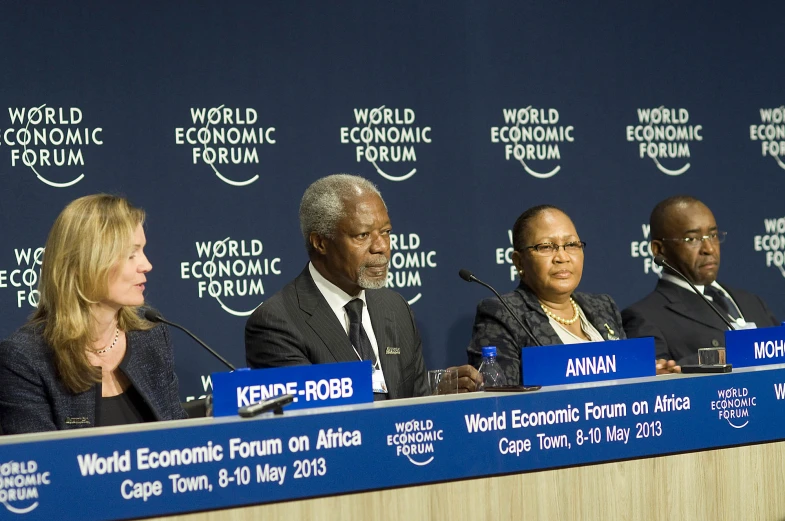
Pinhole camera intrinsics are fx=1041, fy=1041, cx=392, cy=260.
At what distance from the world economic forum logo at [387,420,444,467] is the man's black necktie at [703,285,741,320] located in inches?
101

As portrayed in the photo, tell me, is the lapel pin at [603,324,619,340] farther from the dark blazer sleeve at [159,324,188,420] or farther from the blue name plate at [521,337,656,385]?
the dark blazer sleeve at [159,324,188,420]

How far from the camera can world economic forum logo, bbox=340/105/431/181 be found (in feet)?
14.4

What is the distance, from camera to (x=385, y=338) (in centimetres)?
351

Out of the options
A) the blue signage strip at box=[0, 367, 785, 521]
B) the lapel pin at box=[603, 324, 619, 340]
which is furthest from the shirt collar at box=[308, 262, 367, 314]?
the blue signage strip at box=[0, 367, 785, 521]

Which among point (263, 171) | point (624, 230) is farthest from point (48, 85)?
point (624, 230)

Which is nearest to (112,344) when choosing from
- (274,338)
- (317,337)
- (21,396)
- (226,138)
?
(21,396)

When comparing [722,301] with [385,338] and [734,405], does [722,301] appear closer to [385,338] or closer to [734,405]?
[385,338]

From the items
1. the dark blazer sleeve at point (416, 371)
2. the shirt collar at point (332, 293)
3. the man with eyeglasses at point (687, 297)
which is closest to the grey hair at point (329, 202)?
the shirt collar at point (332, 293)

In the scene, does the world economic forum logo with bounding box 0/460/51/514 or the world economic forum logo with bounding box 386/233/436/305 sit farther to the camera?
the world economic forum logo with bounding box 386/233/436/305

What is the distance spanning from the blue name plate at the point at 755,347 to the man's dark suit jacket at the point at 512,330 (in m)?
0.97

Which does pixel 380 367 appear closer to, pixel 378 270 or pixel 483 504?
pixel 378 270

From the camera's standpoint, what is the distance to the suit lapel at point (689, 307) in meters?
4.28

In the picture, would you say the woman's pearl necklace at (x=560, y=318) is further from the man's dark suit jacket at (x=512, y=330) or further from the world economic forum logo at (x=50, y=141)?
the world economic forum logo at (x=50, y=141)

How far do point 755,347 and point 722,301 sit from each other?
1.72 meters
